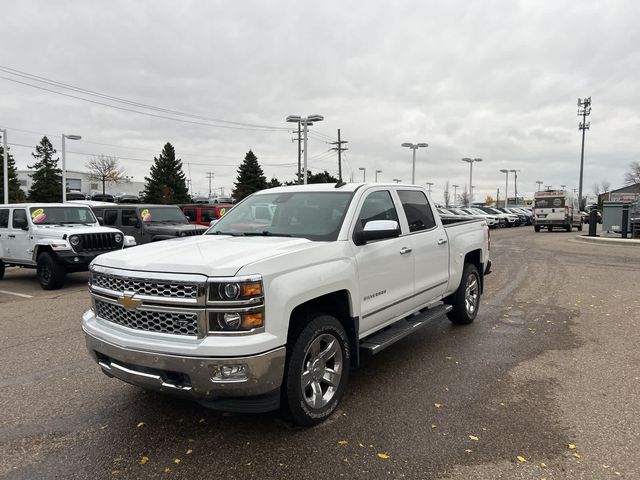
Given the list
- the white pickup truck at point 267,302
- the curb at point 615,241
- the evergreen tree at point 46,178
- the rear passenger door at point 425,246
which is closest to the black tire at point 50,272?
the white pickup truck at point 267,302

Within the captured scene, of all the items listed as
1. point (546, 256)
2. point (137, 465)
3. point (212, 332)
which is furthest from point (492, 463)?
point (546, 256)

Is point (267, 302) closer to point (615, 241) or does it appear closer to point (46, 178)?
point (615, 241)

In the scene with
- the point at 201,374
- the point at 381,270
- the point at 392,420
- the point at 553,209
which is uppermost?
the point at 553,209

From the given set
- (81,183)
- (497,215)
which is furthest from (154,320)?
(81,183)

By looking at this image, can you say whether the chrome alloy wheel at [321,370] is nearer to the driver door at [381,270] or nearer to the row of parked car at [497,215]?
the driver door at [381,270]

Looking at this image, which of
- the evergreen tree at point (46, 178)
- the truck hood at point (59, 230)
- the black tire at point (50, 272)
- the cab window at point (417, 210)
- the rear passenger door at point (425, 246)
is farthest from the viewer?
the evergreen tree at point (46, 178)

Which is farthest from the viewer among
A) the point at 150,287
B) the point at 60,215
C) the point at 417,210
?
the point at 60,215

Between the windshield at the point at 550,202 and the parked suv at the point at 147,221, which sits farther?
the windshield at the point at 550,202

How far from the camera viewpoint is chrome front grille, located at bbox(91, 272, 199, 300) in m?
3.11

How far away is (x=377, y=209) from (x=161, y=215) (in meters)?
10.8

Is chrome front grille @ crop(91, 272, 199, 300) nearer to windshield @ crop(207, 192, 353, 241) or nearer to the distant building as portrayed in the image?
windshield @ crop(207, 192, 353, 241)

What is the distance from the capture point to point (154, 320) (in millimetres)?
3277

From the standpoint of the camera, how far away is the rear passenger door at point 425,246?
199 inches

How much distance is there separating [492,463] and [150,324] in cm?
251
